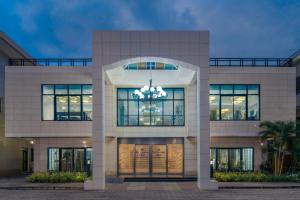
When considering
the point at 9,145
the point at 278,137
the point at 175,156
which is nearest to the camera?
the point at 278,137

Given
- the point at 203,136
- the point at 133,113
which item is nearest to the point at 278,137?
the point at 203,136

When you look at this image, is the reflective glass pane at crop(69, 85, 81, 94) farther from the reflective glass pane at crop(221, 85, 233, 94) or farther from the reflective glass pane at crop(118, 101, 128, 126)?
the reflective glass pane at crop(221, 85, 233, 94)

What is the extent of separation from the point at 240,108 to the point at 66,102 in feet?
33.5

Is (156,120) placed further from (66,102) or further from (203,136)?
(203,136)

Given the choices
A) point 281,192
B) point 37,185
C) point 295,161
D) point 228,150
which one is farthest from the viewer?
point 228,150

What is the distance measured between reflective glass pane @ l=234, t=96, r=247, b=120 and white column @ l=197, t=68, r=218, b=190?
5174mm

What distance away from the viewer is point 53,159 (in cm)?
2170

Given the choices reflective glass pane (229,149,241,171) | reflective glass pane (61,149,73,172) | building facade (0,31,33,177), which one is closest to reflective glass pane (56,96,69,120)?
reflective glass pane (61,149,73,172)

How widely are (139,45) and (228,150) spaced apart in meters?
9.36

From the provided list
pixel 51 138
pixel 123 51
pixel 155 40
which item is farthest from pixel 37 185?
pixel 155 40

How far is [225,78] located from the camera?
20.8m

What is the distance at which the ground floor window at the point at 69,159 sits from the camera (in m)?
21.7

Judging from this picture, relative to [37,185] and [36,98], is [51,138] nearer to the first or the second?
[36,98]

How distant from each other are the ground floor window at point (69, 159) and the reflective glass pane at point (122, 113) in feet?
8.56
